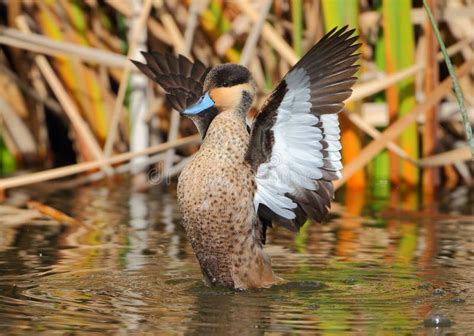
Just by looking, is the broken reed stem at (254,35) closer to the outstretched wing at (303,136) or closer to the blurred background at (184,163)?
the blurred background at (184,163)

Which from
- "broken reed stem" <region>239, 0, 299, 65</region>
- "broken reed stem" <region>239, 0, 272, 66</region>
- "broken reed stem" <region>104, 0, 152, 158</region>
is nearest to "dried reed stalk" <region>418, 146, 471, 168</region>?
"broken reed stem" <region>239, 0, 299, 65</region>

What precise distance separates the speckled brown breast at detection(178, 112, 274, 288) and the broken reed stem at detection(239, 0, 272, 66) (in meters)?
2.15

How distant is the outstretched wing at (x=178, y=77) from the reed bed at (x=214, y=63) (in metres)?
1.06

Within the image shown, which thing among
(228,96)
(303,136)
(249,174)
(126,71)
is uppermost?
(126,71)

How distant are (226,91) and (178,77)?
2.80 ft

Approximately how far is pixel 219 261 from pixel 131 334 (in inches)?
43.1

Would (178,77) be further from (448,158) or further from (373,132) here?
(448,158)

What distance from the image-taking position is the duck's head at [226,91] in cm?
475

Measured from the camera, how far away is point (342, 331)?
3822mm

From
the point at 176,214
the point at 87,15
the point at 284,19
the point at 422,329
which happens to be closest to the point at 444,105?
the point at 284,19

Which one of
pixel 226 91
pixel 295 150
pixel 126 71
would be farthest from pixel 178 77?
pixel 126 71

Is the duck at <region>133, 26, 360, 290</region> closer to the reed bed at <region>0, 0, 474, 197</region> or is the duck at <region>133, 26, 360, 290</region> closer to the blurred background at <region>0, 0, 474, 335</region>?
the blurred background at <region>0, 0, 474, 335</region>

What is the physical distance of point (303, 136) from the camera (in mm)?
4594

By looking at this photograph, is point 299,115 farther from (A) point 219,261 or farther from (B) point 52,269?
(B) point 52,269
